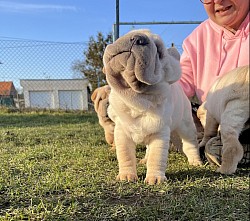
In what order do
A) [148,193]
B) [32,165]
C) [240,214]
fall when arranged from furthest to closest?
[32,165] < [148,193] < [240,214]

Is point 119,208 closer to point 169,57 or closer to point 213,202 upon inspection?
point 213,202

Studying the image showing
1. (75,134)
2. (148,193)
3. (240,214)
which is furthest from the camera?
(75,134)

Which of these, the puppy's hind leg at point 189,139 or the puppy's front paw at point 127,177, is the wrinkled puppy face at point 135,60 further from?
the puppy's hind leg at point 189,139

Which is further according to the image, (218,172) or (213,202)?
(218,172)

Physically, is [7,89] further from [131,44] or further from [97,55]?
[131,44]

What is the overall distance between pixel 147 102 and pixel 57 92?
15.7 ft

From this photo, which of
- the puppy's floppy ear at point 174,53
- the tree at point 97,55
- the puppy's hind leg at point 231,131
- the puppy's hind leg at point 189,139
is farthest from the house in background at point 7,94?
the puppy's hind leg at point 231,131

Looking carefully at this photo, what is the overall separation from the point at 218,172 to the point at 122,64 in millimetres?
417

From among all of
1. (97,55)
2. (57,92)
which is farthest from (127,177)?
(57,92)

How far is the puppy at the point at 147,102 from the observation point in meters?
0.57

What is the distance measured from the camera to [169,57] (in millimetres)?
650

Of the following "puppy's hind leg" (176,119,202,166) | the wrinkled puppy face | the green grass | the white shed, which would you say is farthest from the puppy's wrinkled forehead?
the white shed

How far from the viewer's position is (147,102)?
0.75 m

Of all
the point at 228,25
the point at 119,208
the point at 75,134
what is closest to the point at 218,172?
the point at 119,208
